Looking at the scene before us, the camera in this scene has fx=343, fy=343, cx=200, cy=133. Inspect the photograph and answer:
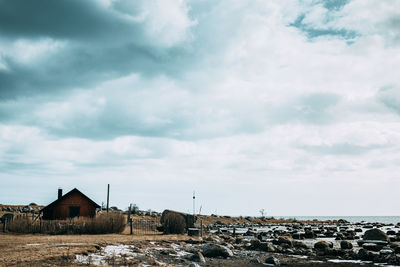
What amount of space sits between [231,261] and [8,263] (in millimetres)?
12884

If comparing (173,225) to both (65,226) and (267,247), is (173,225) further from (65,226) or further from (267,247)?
(65,226)

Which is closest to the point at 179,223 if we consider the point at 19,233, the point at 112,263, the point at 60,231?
the point at 60,231

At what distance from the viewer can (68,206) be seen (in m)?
40.5

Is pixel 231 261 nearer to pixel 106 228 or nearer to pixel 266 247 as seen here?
pixel 266 247

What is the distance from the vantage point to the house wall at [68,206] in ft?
131

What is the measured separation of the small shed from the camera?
131ft

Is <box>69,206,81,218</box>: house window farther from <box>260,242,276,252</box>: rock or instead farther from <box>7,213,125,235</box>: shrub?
<box>260,242,276,252</box>: rock

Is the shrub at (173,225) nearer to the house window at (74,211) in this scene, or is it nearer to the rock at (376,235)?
the house window at (74,211)

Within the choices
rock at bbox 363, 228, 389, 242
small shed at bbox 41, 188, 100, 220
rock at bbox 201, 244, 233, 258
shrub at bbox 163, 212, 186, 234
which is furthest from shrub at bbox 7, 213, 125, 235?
rock at bbox 363, 228, 389, 242

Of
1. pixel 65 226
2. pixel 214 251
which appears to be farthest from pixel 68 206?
pixel 214 251

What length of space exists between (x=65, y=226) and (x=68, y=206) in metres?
11.1

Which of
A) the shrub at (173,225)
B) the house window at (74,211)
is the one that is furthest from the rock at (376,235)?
the house window at (74,211)

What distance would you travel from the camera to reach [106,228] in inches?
1240

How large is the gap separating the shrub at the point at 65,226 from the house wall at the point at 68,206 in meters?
9.75
